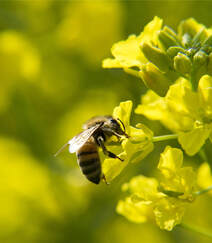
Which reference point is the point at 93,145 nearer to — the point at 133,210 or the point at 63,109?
the point at 133,210

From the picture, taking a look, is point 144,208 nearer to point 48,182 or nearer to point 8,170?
point 48,182

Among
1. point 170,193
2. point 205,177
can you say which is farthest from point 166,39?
point 205,177

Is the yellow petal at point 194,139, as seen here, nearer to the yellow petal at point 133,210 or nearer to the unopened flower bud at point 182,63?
the unopened flower bud at point 182,63

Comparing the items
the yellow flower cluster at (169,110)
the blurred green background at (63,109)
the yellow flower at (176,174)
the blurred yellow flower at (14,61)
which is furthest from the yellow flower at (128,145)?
the blurred yellow flower at (14,61)

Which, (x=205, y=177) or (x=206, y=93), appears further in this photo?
(x=205, y=177)

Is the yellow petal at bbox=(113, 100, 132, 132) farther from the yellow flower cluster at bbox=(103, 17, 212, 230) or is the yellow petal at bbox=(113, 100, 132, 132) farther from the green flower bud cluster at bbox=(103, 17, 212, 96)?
the green flower bud cluster at bbox=(103, 17, 212, 96)
